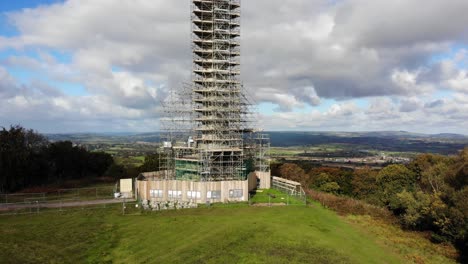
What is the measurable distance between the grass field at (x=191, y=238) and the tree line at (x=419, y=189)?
324 inches

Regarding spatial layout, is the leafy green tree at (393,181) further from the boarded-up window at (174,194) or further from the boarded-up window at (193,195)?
the boarded-up window at (174,194)

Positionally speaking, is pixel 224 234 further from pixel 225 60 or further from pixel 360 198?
pixel 360 198

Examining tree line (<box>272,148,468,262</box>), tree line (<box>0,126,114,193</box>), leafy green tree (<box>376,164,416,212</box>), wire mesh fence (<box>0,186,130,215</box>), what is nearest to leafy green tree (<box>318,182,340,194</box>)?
tree line (<box>272,148,468,262</box>)

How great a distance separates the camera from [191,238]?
2889 cm

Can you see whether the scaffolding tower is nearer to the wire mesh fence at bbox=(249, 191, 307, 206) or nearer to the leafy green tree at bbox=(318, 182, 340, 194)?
the wire mesh fence at bbox=(249, 191, 307, 206)

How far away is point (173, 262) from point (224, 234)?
6508mm

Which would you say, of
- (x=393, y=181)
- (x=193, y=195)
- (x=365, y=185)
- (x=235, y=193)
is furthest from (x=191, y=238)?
(x=365, y=185)

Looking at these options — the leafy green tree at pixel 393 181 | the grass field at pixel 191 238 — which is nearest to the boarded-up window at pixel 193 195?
the grass field at pixel 191 238

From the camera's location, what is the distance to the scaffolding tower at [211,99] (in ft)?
171

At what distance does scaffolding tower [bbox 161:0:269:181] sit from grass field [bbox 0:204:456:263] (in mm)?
15444

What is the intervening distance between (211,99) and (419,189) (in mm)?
35363

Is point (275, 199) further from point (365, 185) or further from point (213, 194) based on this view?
point (365, 185)

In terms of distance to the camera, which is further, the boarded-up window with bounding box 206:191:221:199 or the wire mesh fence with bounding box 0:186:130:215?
the boarded-up window with bounding box 206:191:221:199

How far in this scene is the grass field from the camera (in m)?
25.0
